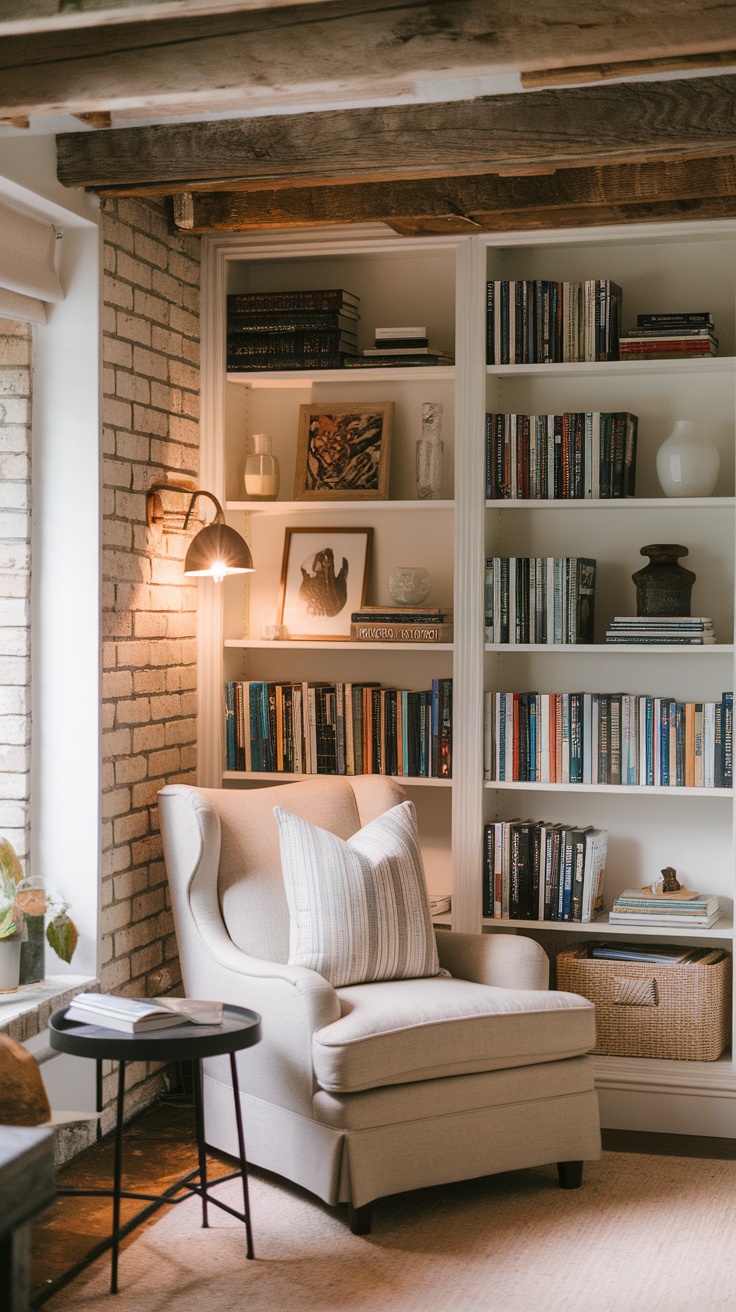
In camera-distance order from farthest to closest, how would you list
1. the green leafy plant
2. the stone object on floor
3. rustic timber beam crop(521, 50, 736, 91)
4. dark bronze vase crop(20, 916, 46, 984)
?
dark bronze vase crop(20, 916, 46, 984), the green leafy plant, rustic timber beam crop(521, 50, 736, 91), the stone object on floor

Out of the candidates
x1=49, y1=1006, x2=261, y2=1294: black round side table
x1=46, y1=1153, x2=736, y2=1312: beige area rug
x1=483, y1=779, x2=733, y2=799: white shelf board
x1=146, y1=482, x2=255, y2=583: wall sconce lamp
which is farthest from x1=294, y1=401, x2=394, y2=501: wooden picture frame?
x1=46, y1=1153, x2=736, y2=1312: beige area rug

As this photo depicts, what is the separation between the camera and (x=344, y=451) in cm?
423

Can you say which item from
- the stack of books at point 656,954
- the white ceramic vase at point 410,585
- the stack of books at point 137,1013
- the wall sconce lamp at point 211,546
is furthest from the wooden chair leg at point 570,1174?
the wall sconce lamp at point 211,546

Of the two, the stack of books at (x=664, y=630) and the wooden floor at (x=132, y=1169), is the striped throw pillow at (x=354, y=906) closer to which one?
the wooden floor at (x=132, y=1169)

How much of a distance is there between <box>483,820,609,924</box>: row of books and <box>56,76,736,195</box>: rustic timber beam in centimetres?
184

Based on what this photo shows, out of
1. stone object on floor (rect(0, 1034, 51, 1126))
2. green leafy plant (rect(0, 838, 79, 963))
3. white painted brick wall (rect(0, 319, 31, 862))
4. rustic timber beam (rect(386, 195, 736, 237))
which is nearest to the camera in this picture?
stone object on floor (rect(0, 1034, 51, 1126))

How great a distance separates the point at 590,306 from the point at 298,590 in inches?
49.5

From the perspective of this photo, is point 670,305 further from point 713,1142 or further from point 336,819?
point 713,1142

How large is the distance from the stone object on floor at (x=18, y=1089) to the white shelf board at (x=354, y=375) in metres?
2.41

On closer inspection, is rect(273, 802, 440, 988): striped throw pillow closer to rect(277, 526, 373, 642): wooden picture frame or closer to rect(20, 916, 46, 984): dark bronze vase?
rect(20, 916, 46, 984): dark bronze vase

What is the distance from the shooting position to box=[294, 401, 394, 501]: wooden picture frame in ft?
13.7

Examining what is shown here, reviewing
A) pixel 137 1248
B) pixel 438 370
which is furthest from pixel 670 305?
pixel 137 1248

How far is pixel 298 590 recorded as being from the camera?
4.30 metres

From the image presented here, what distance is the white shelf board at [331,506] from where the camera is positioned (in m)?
4.04
